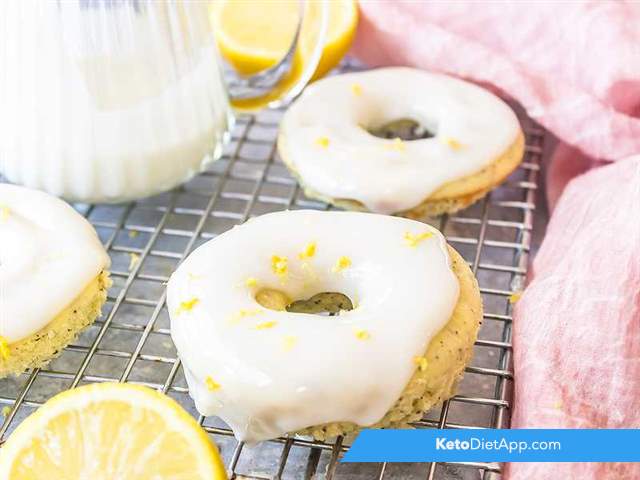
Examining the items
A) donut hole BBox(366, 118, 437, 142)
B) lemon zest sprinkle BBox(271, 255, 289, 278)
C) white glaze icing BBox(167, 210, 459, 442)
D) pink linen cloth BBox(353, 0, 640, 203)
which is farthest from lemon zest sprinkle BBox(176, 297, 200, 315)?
pink linen cloth BBox(353, 0, 640, 203)

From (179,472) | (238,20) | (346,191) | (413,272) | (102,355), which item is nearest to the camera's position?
(179,472)

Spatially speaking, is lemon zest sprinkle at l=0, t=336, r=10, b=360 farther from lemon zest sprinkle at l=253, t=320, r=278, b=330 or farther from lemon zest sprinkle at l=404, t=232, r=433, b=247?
lemon zest sprinkle at l=404, t=232, r=433, b=247

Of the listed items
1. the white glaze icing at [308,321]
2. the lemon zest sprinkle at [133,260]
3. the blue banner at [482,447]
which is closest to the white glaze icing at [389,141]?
the white glaze icing at [308,321]

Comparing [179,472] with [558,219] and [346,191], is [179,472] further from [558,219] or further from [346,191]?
[558,219]

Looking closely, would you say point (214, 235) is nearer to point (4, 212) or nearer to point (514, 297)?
point (4, 212)

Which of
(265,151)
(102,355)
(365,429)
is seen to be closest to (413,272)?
(365,429)

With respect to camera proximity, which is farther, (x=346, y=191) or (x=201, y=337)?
(x=346, y=191)

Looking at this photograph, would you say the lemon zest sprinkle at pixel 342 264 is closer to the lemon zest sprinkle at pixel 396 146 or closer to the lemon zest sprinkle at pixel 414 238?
the lemon zest sprinkle at pixel 414 238
